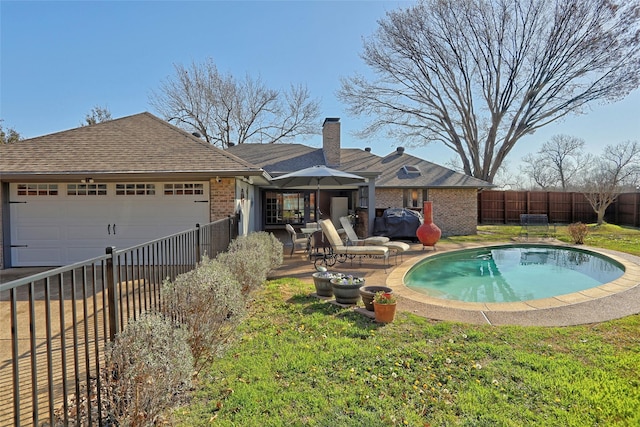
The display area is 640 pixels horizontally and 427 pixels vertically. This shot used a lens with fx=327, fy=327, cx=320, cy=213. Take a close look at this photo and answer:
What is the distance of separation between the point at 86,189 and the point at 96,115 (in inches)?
835

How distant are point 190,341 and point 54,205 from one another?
8162 millimetres

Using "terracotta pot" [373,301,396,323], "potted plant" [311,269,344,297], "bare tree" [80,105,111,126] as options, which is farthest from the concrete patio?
"bare tree" [80,105,111,126]

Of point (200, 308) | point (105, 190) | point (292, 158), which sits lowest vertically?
point (200, 308)

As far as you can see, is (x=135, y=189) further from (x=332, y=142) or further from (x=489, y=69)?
(x=489, y=69)

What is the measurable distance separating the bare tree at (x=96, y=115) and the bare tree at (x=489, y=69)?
60.7 feet

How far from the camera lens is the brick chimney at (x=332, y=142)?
1681 centimetres

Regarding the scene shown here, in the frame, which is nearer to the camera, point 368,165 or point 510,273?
point 510,273

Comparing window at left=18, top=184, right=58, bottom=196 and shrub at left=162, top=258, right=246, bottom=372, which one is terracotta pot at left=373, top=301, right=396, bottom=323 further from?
window at left=18, top=184, right=58, bottom=196


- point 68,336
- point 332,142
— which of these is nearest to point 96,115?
point 332,142

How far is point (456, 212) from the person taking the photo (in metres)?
17.3

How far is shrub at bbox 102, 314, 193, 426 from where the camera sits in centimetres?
238

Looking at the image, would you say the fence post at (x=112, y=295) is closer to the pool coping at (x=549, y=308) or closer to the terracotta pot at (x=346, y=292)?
the terracotta pot at (x=346, y=292)

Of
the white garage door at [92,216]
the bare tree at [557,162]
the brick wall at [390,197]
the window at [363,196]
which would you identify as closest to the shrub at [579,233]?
the brick wall at [390,197]

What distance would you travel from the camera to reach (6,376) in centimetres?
336
